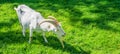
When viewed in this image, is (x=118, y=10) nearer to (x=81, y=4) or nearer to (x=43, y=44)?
(x=81, y=4)

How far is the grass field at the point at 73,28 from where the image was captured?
8375 millimetres

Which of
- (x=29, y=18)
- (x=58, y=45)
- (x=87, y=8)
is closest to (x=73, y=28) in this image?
(x=58, y=45)

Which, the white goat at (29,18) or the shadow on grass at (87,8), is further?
the shadow on grass at (87,8)

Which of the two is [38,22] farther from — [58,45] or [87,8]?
[87,8]

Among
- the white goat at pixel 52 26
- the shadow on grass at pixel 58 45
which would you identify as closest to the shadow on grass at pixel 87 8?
the shadow on grass at pixel 58 45

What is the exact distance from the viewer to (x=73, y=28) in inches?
381

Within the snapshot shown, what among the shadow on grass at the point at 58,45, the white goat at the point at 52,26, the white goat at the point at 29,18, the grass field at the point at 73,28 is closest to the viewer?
the white goat at the point at 52,26

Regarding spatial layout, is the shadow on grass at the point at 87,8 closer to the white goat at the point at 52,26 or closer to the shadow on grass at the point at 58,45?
the shadow on grass at the point at 58,45

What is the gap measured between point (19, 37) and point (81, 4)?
376 cm

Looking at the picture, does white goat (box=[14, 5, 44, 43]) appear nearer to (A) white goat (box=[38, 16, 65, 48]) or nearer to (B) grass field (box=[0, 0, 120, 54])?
(A) white goat (box=[38, 16, 65, 48])

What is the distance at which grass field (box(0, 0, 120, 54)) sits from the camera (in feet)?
27.5

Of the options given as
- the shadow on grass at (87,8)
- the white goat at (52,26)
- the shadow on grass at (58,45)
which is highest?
the white goat at (52,26)

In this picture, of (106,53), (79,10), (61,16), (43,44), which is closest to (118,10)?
(79,10)

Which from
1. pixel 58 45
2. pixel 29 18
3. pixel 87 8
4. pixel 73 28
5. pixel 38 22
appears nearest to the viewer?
pixel 38 22
